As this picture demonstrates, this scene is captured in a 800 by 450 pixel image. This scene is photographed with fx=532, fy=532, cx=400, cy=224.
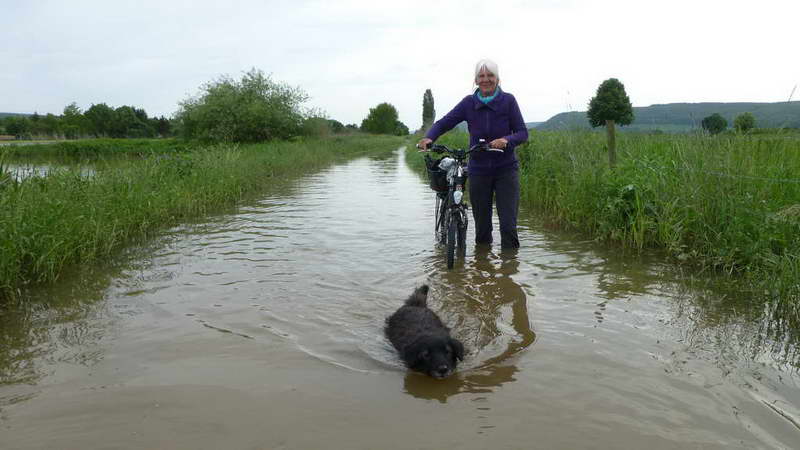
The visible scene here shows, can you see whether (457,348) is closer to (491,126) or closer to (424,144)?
(424,144)

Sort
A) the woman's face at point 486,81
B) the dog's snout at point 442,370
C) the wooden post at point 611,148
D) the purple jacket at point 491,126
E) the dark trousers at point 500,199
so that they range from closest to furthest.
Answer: the dog's snout at point 442,370
the woman's face at point 486,81
the purple jacket at point 491,126
the dark trousers at point 500,199
the wooden post at point 611,148

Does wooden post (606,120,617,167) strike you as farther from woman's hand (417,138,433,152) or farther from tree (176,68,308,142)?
tree (176,68,308,142)

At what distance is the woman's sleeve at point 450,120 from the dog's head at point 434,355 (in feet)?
11.0

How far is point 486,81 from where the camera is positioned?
611cm

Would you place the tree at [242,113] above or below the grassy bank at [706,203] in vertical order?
above

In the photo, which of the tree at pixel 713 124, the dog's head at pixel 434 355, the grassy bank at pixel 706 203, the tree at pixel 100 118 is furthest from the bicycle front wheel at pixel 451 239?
the tree at pixel 100 118

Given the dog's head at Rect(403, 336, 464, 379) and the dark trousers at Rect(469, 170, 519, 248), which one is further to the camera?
the dark trousers at Rect(469, 170, 519, 248)

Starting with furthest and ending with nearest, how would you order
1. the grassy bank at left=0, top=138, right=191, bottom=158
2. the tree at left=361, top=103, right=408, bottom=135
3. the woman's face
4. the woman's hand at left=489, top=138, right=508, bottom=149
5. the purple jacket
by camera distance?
the tree at left=361, top=103, right=408, bottom=135
the grassy bank at left=0, top=138, right=191, bottom=158
the purple jacket
the woman's face
the woman's hand at left=489, top=138, right=508, bottom=149

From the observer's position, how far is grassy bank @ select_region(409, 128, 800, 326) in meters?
4.95

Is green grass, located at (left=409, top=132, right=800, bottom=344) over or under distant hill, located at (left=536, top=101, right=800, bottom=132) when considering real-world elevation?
under

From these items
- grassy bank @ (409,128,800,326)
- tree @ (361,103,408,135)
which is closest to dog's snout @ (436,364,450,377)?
grassy bank @ (409,128,800,326)

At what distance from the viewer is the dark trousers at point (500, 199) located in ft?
21.6

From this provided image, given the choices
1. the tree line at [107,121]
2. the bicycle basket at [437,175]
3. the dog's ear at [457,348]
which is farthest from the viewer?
the tree line at [107,121]

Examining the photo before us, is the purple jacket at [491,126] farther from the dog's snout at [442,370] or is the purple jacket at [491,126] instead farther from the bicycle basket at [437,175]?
the dog's snout at [442,370]
